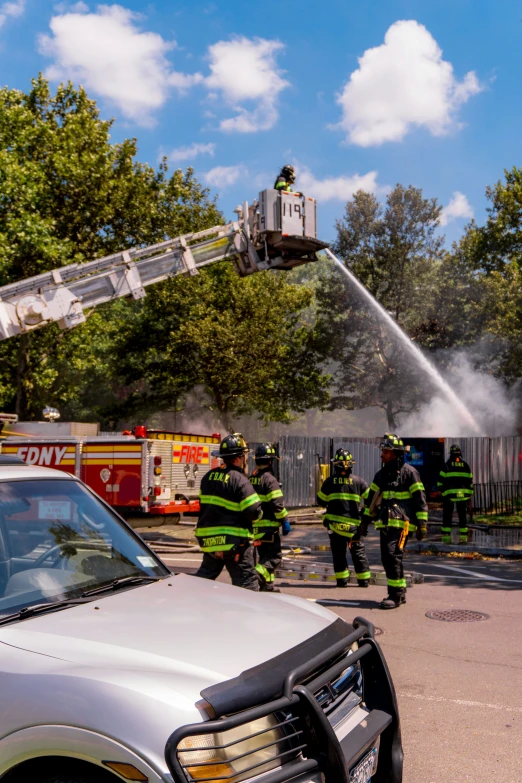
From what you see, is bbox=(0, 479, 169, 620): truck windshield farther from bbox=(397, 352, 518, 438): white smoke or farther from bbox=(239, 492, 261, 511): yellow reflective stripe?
bbox=(397, 352, 518, 438): white smoke

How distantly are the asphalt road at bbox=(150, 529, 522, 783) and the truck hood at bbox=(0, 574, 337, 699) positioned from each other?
1.43 m

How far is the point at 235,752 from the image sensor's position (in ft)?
7.50

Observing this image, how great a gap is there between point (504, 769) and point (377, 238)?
35487 millimetres

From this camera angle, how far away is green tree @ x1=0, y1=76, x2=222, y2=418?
2309cm

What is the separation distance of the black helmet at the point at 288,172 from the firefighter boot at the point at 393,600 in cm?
874

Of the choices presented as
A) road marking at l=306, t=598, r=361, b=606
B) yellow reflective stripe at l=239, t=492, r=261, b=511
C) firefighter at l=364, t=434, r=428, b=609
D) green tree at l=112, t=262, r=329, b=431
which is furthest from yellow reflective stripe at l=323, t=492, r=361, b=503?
green tree at l=112, t=262, r=329, b=431

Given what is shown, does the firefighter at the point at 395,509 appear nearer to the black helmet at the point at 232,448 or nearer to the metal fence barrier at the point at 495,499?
the black helmet at the point at 232,448

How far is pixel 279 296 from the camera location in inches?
1152

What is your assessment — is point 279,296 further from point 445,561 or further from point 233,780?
point 233,780

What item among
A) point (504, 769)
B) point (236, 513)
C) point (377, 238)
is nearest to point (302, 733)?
point (504, 769)

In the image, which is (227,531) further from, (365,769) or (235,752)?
(235,752)

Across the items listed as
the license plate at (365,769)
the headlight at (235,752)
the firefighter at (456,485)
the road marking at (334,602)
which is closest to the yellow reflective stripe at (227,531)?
the road marking at (334,602)

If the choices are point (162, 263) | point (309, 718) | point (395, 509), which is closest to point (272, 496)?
point (395, 509)

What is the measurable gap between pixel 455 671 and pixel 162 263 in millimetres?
9885
